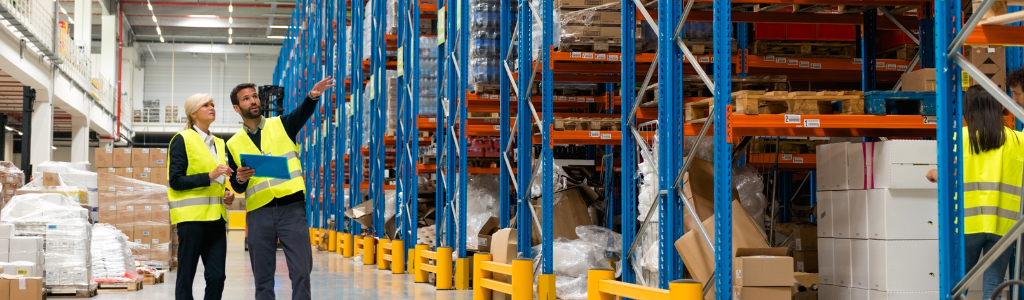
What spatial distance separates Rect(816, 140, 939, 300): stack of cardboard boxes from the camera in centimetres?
508

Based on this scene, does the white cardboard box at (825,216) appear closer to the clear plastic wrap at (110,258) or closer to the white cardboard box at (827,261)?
the white cardboard box at (827,261)

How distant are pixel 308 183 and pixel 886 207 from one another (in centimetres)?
2051

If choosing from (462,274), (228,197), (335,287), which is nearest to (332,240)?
(335,287)

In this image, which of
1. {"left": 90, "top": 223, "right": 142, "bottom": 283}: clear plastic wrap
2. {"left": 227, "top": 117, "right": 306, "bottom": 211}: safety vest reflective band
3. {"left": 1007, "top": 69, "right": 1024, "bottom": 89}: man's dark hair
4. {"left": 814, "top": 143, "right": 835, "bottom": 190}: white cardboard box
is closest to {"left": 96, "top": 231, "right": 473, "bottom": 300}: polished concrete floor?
{"left": 90, "top": 223, "right": 142, "bottom": 283}: clear plastic wrap

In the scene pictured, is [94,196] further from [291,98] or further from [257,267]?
[291,98]

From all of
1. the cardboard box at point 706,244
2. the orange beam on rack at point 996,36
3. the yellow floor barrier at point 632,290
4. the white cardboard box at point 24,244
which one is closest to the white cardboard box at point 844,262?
the cardboard box at point 706,244

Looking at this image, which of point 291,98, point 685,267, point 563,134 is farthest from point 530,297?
point 291,98

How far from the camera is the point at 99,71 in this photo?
30.8 m

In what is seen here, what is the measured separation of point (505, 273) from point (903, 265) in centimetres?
312

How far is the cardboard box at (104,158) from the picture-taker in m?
12.3

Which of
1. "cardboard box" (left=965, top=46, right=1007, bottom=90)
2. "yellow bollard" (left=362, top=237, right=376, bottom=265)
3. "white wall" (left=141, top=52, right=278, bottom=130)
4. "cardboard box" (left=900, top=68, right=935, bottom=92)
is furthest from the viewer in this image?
"white wall" (left=141, top=52, right=278, bottom=130)

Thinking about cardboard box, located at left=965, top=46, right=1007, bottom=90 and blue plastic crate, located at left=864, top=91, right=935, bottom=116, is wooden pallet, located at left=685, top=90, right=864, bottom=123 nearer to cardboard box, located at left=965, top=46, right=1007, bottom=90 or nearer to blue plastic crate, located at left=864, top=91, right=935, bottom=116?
blue plastic crate, located at left=864, top=91, right=935, bottom=116

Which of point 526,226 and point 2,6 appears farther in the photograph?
point 2,6

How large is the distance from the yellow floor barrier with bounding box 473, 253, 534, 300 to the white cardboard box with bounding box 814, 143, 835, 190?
89.5 inches
